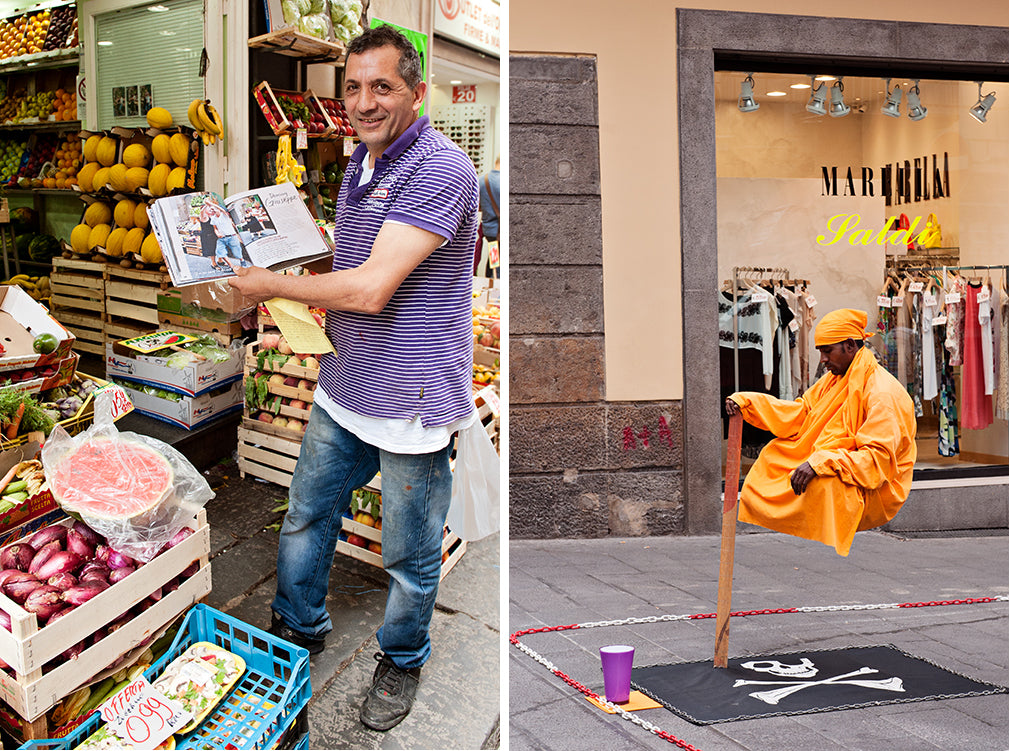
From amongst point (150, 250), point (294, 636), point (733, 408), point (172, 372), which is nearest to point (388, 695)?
point (294, 636)

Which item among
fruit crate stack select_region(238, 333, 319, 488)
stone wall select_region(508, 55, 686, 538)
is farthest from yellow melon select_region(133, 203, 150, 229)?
stone wall select_region(508, 55, 686, 538)

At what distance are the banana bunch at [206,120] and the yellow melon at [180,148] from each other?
13 centimetres

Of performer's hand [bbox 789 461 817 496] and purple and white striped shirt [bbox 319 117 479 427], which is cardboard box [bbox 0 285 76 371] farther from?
performer's hand [bbox 789 461 817 496]

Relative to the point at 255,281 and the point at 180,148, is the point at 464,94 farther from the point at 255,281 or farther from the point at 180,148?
the point at 255,281

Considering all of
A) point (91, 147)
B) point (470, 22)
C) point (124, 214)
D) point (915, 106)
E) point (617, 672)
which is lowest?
point (617, 672)

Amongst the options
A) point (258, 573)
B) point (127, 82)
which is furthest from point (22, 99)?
point (258, 573)

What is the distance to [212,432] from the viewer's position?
4852mm

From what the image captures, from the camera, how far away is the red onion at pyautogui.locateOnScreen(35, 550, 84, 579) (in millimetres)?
2625

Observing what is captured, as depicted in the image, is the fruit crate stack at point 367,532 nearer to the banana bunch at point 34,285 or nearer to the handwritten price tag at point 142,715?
the handwritten price tag at point 142,715

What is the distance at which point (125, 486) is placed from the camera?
2.86 m

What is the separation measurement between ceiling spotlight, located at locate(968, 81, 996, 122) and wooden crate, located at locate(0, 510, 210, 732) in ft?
22.3

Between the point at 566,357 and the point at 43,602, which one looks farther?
the point at 566,357

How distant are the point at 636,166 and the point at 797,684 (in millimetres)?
3702

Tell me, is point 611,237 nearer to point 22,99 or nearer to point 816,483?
point 816,483
